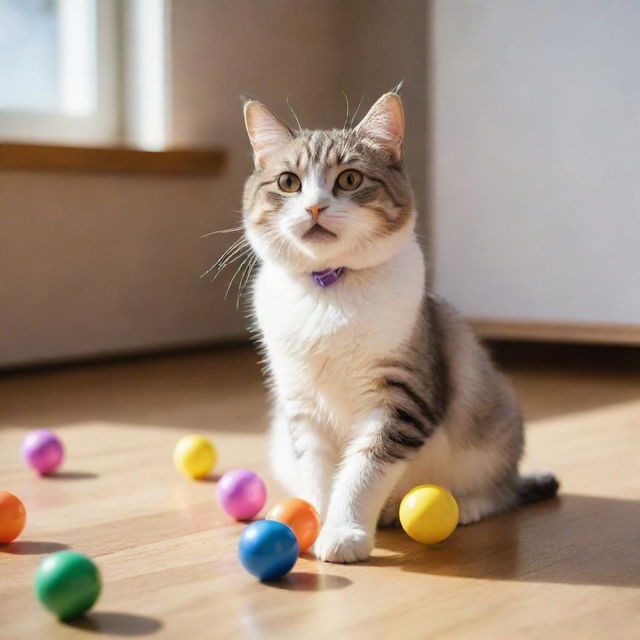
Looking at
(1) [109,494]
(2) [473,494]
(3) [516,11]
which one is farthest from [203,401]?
(3) [516,11]

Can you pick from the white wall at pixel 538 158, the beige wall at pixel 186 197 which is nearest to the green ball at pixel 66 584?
the beige wall at pixel 186 197

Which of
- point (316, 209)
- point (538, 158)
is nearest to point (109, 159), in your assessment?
point (538, 158)

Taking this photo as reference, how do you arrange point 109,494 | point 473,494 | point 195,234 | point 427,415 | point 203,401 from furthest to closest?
point 195,234, point 203,401, point 109,494, point 473,494, point 427,415

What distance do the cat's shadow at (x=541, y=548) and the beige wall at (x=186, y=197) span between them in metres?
1.96

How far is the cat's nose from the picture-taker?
56.5 inches

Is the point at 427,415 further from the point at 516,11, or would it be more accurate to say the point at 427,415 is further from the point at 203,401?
the point at 516,11

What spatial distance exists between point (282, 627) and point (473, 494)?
0.60 meters

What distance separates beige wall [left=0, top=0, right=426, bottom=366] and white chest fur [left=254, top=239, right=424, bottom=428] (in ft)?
5.95

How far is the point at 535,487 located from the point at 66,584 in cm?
95

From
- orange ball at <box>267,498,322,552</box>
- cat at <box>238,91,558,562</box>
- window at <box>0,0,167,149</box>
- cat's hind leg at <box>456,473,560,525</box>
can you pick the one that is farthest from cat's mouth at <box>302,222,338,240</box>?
window at <box>0,0,167,149</box>

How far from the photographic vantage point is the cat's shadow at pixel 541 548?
54.8 inches

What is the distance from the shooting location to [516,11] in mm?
3094

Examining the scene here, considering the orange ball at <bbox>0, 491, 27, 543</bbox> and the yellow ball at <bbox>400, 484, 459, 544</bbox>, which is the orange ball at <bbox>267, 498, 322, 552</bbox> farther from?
the orange ball at <bbox>0, 491, 27, 543</bbox>

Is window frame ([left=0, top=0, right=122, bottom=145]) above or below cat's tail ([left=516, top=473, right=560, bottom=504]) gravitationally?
above
